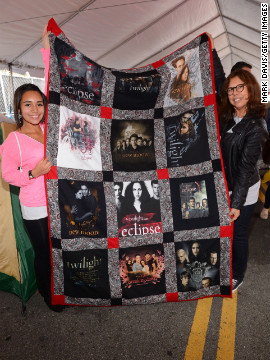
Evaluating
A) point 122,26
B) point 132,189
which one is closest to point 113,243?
point 132,189

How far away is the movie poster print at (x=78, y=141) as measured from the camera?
5.58 feet

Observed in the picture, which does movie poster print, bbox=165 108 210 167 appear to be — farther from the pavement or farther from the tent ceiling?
the tent ceiling

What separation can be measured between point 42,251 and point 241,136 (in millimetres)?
1597

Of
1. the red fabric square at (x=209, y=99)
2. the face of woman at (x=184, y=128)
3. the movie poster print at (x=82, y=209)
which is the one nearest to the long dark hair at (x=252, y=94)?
the red fabric square at (x=209, y=99)

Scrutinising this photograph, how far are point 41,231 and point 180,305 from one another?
1180mm

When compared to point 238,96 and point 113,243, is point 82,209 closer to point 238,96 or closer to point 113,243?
point 113,243

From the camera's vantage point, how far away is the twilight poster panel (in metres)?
1.77

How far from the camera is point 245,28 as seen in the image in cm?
556

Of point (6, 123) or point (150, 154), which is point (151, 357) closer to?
point (150, 154)

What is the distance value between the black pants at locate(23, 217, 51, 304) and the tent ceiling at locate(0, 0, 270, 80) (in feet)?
11.2

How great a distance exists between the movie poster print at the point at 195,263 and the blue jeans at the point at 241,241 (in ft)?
0.81

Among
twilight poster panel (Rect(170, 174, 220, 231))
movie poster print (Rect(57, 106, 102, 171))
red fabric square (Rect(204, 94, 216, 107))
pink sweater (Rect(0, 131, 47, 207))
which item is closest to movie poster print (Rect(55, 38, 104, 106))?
movie poster print (Rect(57, 106, 102, 171))

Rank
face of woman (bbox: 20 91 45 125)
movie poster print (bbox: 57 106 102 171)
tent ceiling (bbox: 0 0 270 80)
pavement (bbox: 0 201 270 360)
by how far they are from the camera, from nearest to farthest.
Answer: pavement (bbox: 0 201 270 360), face of woman (bbox: 20 91 45 125), movie poster print (bbox: 57 106 102 171), tent ceiling (bbox: 0 0 270 80)

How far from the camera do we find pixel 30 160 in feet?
5.18
